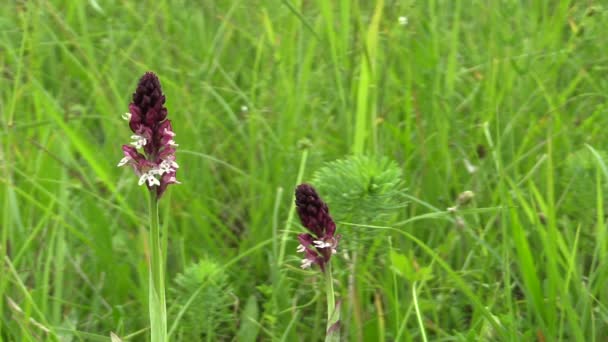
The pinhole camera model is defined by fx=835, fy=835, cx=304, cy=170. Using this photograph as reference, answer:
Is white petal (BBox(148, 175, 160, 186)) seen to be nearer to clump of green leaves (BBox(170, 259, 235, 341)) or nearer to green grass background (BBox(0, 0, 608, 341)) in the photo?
green grass background (BBox(0, 0, 608, 341))

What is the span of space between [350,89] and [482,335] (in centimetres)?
116

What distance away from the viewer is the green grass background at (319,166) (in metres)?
1.98

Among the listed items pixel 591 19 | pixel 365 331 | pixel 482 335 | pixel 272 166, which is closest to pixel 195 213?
pixel 272 166

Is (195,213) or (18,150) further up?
(18,150)

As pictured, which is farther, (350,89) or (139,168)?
(350,89)

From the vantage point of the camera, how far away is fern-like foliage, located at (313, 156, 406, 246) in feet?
5.96

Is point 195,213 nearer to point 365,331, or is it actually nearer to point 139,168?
point 365,331

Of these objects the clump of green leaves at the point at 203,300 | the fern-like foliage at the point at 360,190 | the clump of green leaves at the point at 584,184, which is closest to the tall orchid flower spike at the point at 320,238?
the fern-like foliage at the point at 360,190

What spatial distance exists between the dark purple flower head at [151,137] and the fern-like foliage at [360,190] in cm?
59

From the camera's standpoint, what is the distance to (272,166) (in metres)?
2.62

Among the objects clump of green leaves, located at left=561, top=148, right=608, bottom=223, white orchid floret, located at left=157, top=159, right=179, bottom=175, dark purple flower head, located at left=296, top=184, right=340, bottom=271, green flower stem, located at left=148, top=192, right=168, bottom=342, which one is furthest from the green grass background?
white orchid floret, located at left=157, top=159, right=179, bottom=175

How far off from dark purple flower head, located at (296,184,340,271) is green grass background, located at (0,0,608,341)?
0.84 feet

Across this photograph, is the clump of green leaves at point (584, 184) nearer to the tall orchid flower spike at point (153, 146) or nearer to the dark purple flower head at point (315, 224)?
the dark purple flower head at point (315, 224)

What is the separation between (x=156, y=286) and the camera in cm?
138
